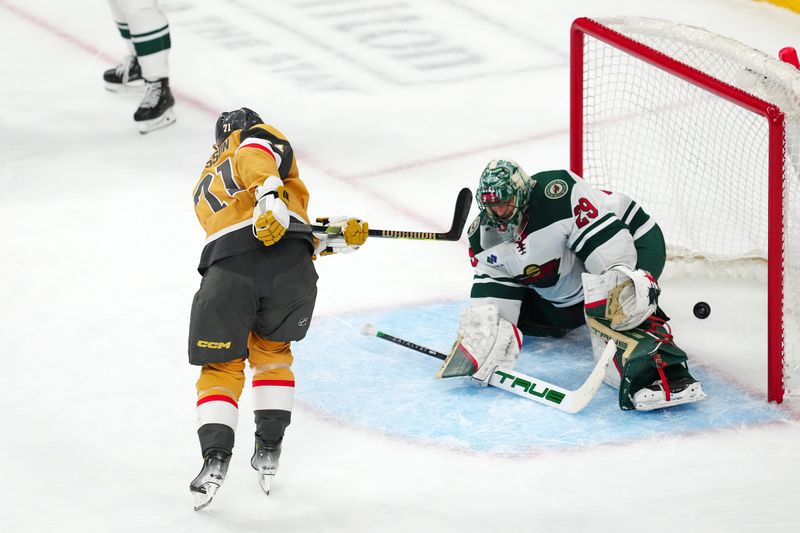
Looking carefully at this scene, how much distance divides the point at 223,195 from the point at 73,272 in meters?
1.51

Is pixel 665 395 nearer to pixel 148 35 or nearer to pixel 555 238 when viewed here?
pixel 555 238

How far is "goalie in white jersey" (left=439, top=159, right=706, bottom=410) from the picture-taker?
365 centimetres

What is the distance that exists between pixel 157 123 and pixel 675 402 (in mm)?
3092

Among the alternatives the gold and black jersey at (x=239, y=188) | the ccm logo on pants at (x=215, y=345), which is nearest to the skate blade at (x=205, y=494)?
the ccm logo on pants at (x=215, y=345)

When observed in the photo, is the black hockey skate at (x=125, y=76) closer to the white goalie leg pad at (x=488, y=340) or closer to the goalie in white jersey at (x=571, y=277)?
the goalie in white jersey at (x=571, y=277)

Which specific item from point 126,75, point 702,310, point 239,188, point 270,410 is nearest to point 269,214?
point 239,188

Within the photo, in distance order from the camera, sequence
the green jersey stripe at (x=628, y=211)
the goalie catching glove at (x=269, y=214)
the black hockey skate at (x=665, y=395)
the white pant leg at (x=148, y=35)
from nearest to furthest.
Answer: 1. the goalie catching glove at (x=269, y=214)
2. the black hockey skate at (x=665, y=395)
3. the green jersey stripe at (x=628, y=211)
4. the white pant leg at (x=148, y=35)

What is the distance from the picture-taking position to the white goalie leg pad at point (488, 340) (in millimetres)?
3783

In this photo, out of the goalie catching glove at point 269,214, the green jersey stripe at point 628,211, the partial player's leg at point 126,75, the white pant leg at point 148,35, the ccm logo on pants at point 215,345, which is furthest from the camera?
the partial player's leg at point 126,75

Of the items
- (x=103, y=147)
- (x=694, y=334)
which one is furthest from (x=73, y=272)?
(x=694, y=334)

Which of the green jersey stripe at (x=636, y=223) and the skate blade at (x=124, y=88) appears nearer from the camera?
the green jersey stripe at (x=636, y=223)

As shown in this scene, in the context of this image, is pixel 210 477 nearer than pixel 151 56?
Yes

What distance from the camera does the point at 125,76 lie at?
6.38 meters

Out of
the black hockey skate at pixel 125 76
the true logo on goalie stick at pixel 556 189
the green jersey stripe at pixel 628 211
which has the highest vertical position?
the true logo on goalie stick at pixel 556 189
